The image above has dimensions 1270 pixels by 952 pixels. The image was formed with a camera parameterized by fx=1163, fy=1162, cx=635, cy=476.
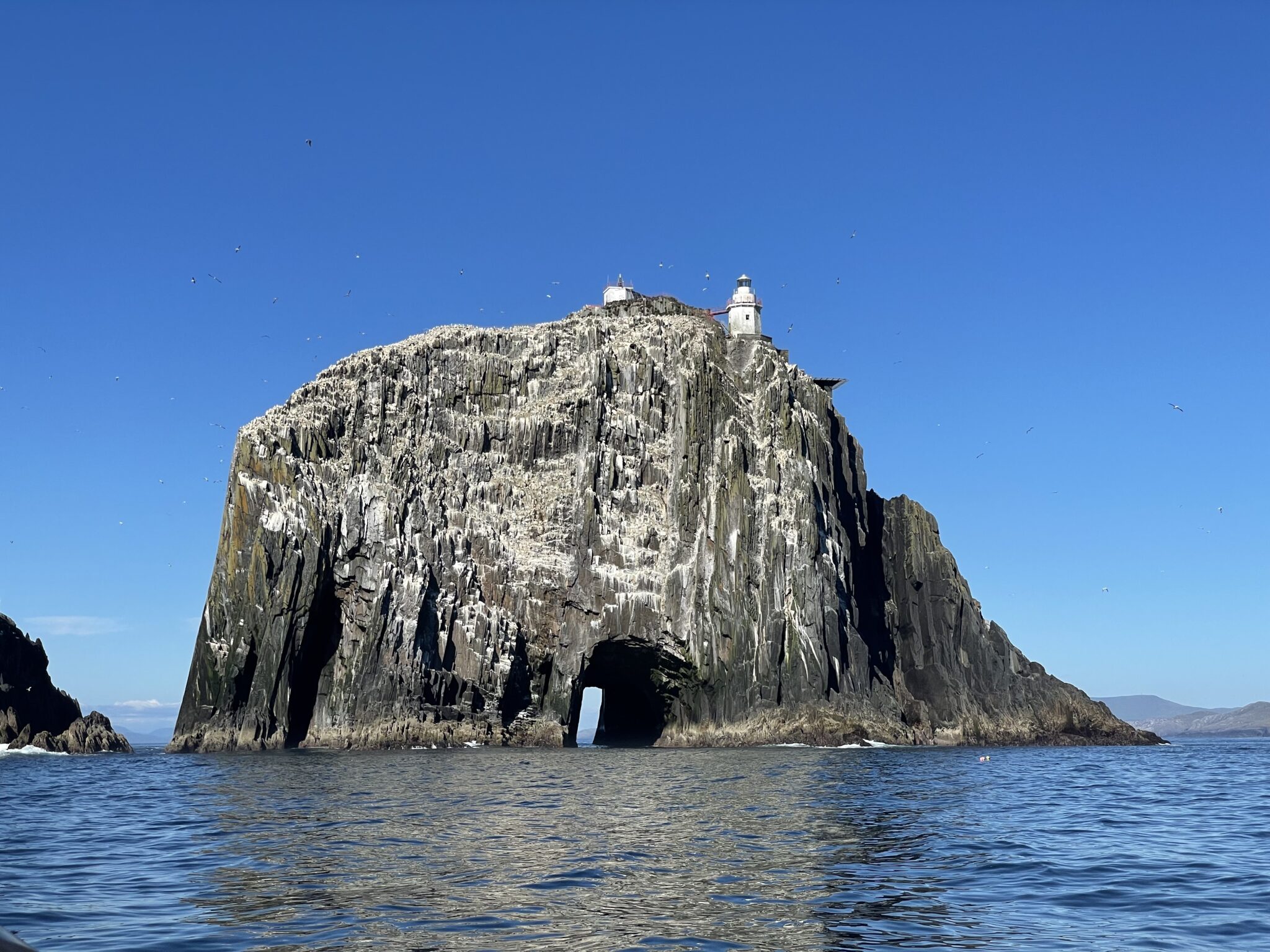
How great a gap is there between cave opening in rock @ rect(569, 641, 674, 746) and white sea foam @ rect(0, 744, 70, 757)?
38340 millimetres

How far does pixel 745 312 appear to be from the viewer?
111m

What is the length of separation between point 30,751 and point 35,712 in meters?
12.6

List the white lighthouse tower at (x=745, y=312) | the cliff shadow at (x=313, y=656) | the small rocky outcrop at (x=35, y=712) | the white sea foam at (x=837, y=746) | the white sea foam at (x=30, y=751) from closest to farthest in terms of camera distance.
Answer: the white sea foam at (x=837, y=746) → the cliff shadow at (x=313, y=656) → the white sea foam at (x=30, y=751) → the small rocky outcrop at (x=35, y=712) → the white lighthouse tower at (x=745, y=312)

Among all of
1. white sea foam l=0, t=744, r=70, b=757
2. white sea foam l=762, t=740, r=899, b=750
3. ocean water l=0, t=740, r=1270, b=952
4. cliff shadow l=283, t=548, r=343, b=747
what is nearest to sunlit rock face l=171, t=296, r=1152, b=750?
cliff shadow l=283, t=548, r=343, b=747

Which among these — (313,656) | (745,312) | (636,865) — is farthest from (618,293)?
(636,865)

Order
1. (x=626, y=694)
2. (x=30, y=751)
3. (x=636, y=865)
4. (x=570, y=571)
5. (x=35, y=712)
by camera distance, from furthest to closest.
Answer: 1. (x=626, y=694)
2. (x=35, y=712)
3. (x=570, y=571)
4. (x=30, y=751)
5. (x=636, y=865)

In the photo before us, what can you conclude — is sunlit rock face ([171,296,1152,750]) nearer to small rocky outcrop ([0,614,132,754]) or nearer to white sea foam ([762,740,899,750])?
white sea foam ([762,740,899,750])

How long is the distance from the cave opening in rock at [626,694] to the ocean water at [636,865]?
42905 millimetres

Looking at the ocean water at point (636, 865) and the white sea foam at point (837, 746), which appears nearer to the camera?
the ocean water at point (636, 865)

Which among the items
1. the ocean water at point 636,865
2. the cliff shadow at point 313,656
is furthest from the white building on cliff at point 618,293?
the ocean water at point 636,865

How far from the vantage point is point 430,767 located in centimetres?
5525

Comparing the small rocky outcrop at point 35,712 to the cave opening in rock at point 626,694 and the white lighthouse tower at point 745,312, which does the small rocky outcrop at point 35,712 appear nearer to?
the cave opening in rock at point 626,694

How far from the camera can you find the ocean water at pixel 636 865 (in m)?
16.3

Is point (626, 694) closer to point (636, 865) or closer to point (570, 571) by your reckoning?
point (570, 571)
